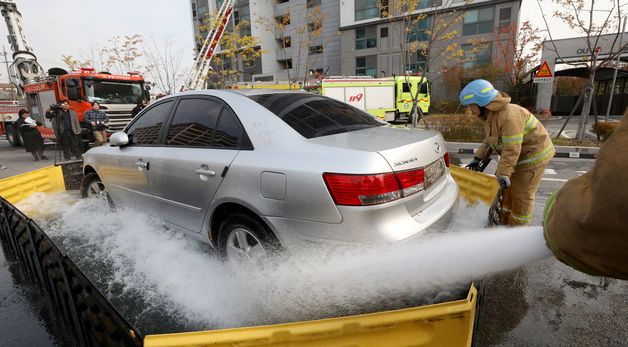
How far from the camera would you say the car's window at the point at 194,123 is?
9.33 feet

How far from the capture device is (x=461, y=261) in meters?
1.64

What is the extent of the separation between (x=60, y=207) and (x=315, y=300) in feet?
14.8

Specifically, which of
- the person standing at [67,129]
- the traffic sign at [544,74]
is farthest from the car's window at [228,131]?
the traffic sign at [544,74]

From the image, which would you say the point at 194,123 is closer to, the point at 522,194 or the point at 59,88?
→ the point at 522,194

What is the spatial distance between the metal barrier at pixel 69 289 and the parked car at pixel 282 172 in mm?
930

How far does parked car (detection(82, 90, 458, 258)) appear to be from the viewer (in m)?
1.99

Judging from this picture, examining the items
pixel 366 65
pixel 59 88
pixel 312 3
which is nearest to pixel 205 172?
pixel 59 88

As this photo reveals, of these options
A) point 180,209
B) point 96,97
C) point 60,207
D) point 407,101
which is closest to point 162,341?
point 180,209

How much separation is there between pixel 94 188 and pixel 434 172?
4371 millimetres

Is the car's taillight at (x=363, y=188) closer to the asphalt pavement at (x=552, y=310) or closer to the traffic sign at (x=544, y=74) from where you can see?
the asphalt pavement at (x=552, y=310)

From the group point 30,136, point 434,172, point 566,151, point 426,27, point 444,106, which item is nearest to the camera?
point 434,172

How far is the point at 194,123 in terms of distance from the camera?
3.00 m

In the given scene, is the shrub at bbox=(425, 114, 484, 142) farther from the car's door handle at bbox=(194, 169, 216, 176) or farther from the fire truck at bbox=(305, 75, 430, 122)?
the car's door handle at bbox=(194, 169, 216, 176)

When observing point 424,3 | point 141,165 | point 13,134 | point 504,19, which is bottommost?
point 13,134
